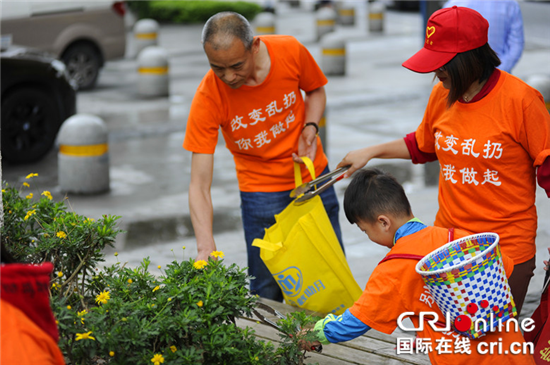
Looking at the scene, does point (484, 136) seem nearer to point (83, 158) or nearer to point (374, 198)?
point (374, 198)

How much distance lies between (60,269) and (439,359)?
1.62 metres

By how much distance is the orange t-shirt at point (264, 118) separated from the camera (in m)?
3.62

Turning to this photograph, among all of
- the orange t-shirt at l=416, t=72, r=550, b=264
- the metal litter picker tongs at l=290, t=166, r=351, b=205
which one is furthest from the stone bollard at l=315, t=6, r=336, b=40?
the orange t-shirt at l=416, t=72, r=550, b=264

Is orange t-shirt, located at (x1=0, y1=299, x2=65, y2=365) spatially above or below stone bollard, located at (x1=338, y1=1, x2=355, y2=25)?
above

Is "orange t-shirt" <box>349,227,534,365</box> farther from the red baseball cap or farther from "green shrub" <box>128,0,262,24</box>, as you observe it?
"green shrub" <box>128,0,262,24</box>

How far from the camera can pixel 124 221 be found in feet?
21.2

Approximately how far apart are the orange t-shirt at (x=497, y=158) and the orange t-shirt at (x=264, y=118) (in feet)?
3.07

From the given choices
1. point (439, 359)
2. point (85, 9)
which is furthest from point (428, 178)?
point (85, 9)

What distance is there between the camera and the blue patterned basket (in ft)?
7.82

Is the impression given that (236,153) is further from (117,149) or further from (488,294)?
(117,149)

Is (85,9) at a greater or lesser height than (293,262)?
greater

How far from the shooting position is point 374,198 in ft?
9.15

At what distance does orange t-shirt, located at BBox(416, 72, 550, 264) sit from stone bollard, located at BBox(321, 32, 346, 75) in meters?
10.7

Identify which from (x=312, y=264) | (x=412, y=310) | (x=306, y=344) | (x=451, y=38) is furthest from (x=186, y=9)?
(x=412, y=310)
